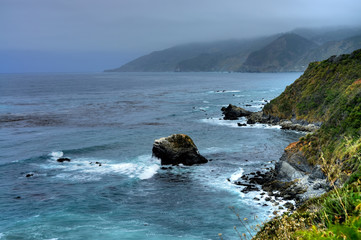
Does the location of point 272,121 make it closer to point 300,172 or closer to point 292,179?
point 300,172

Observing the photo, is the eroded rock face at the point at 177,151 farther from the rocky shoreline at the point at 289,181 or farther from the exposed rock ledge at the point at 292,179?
the exposed rock ledge at the point at 292,179

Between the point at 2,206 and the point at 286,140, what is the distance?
142 feet

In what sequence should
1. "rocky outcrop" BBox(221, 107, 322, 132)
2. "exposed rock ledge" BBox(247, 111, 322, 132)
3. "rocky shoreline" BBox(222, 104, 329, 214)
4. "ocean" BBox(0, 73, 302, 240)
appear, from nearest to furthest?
"ocean" BBox(0, 73, 302, 240)
"rocky shoreline" BBox(222, 104, 329, 214)
"exposed rock ledge" BBox(247, 111, 322, 132)
"rocky outcrop" BBox(221, 107, 322, 132)

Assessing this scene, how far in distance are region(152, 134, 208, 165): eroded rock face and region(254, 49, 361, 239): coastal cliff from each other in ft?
39.0

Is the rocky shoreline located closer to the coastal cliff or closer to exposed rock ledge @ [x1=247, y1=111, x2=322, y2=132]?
the coastal cliff

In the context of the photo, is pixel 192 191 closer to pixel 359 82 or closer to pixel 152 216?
pixel 152 216

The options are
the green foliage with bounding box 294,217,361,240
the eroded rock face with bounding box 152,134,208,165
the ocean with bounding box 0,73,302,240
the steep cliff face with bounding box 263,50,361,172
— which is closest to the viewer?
the green foliage with bounding box 294,217,361,240

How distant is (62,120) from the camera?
79750 mm

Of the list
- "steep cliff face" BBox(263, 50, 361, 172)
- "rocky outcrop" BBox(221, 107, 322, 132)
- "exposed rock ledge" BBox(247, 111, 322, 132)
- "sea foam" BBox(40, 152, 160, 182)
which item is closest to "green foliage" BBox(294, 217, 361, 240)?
"steep cliff face" BBox(263, 50, 361, 172)

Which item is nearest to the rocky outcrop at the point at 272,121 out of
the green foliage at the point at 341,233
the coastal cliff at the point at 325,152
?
the coastal cliff at the point at 325,152

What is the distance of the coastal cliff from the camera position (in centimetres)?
791

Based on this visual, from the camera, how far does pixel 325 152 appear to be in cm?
3206

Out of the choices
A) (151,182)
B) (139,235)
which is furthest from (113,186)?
(139,235)

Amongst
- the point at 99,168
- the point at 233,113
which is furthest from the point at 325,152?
the point at 233,113
